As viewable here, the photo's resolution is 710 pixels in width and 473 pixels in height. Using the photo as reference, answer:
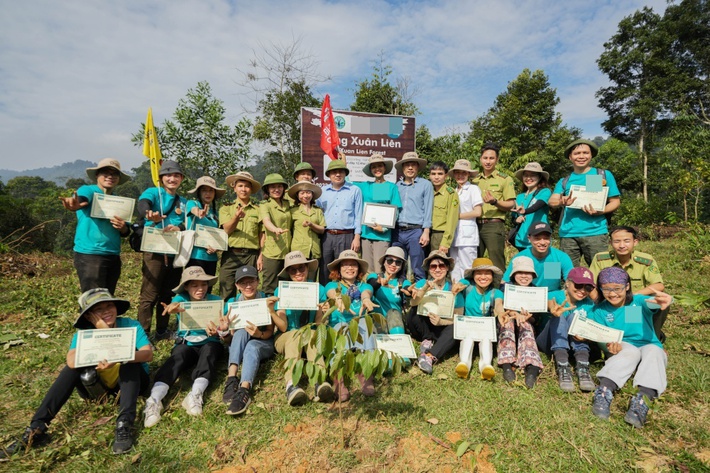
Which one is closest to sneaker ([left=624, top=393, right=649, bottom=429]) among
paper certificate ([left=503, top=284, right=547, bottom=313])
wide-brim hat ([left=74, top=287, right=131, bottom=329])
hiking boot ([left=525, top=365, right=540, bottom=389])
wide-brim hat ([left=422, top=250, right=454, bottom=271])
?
hiking boot ([left=525, top=365, right=540, bottom=389])

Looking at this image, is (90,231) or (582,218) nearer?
(90,231)

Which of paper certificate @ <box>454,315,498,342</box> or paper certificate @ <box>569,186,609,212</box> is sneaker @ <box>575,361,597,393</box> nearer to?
paper certificate @ <box>454,315,498,342</box>

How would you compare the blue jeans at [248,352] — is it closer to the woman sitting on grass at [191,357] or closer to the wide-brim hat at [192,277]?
the woman sitting on grass at [191,357]

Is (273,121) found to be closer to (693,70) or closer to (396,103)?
(396,103)

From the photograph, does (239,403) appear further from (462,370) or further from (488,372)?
(488,372)

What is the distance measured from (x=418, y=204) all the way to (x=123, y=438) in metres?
4.73

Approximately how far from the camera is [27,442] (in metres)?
3.22

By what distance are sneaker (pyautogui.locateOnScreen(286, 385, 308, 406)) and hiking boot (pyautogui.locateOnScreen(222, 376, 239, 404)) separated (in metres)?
0.60

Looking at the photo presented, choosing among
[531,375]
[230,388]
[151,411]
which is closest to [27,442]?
[151,411]

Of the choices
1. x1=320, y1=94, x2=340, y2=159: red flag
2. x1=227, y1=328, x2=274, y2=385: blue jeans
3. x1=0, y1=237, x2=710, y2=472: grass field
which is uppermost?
x1=320, y1=94, x2=340, y2=159: red flag

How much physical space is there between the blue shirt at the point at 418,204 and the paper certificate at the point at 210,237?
111 inches

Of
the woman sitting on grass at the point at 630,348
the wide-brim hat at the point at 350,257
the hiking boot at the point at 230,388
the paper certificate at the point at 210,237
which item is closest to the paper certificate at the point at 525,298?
the woman sitting on grass at the point at 630,348

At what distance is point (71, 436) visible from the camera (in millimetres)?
3381

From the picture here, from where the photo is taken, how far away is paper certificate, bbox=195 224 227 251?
5227 millimetres
